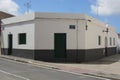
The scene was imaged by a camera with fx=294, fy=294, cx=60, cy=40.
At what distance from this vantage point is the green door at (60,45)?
26422mm

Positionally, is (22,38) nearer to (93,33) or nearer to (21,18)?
(21,18)

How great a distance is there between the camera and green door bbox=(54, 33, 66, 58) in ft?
86.7

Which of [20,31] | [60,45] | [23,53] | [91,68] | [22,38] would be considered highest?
[20,31]

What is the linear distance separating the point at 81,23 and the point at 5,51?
10874mm

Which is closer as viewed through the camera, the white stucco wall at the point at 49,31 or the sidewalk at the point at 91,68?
the sidewalk at the point at 91,68

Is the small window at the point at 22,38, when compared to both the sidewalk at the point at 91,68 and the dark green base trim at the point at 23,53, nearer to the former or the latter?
the dark green base trim at the point at 23,53

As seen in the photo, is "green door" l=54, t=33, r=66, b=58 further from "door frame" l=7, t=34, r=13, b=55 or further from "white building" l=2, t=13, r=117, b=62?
"door frame" l=7, t=34, r=13, b=55

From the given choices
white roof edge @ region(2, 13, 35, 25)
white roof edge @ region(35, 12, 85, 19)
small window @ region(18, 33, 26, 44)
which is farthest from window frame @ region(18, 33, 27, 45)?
white roof edge @ region(35, 12, 85, 19)

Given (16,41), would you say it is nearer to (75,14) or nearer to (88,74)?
(75,14)

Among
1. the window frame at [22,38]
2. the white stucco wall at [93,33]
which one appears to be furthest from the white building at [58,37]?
the window frame at [22,38]

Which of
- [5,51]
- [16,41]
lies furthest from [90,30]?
[5,51]

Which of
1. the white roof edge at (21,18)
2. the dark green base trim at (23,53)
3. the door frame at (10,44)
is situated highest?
the white roof edge at (21,18)

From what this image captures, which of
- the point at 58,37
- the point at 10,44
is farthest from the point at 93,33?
the point at 10,44

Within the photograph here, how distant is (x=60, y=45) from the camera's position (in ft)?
86.8
